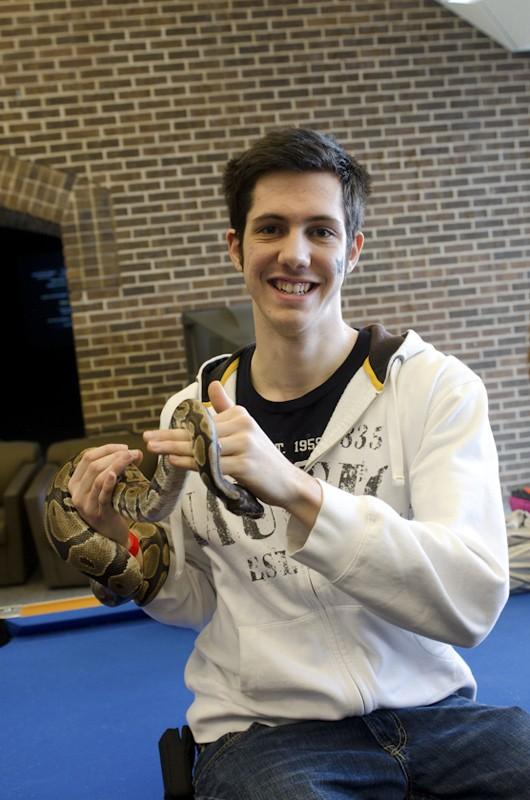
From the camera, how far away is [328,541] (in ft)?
5.46

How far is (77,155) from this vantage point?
287 inches

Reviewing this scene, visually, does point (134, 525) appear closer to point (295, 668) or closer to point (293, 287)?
point (295, 668)

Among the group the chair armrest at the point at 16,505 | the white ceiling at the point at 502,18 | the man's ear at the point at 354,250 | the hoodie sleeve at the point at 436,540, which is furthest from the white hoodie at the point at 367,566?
the white ceiling at the point at 502,18

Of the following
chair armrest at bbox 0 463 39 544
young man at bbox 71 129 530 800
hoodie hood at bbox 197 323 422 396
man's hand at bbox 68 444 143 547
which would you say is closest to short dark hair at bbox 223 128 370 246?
young man at bbox 71 129 530 800

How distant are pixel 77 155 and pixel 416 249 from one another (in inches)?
118

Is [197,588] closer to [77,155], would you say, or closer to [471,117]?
[77,155]

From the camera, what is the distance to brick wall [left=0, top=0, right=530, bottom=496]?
7.23 m

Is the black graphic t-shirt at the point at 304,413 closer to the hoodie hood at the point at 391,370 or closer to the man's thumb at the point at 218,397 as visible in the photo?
the hoodie hood at the point at 391,370

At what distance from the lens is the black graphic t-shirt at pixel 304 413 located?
2.15 metres

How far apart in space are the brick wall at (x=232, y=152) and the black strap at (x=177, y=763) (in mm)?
5472

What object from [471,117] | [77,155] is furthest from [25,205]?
[471,117]

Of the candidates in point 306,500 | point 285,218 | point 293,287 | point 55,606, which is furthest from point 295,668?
point 55,606

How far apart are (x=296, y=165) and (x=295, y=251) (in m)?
0.21

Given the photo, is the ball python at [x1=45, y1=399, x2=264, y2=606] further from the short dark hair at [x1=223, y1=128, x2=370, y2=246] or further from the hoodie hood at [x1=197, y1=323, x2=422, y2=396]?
the short dark hair at [x1=223, y1=128, x2=370, y2=246]
